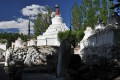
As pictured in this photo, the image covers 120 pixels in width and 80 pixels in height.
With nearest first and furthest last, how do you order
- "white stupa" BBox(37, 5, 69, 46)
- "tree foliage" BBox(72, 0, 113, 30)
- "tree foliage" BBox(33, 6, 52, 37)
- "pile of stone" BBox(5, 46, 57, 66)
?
"pile of stone" BBox(5, 46, 57, 66) < "tree foliage" BBox(72, 0, 113, 30) < "white stupa" BBox(37, 5, 69, 46) < "tree foliage" BBox(33, 6, 52, 37)

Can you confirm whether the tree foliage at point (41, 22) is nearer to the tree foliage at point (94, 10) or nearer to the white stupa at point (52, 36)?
the white stupa at point (52, 36)

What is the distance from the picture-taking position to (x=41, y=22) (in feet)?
286

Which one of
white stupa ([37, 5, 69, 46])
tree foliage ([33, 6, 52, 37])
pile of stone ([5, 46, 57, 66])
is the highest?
tree foliage ([33, 6, 52, 37])

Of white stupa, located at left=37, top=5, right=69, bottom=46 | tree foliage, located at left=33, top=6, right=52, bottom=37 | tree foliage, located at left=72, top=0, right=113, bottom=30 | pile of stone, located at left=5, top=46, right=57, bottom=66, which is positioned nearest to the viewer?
pile of stone, located at left=5, top=46, right=57, bottom=66

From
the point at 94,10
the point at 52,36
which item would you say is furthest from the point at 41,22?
the point at 94,10

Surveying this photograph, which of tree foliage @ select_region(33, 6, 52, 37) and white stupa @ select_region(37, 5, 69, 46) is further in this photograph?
tree foliage @ select_region(33, 6, 52, 37)

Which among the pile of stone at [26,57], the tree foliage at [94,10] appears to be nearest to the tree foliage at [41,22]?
the tree foliage at [94,10]

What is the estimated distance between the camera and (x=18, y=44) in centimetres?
5294

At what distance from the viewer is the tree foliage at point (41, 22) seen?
86.4 metres

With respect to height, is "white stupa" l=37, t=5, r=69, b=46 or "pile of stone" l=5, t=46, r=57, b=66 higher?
"white stupa" l=37, t=5, r=69, b=46

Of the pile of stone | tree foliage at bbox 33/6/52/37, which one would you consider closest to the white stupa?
tree foliage at bbox 33/6/52/37

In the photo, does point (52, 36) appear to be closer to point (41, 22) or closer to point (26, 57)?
point (41, 22)

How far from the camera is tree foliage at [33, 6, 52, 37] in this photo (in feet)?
283

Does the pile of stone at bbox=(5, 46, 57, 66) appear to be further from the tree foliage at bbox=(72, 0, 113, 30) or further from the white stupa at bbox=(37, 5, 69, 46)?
the white stupa at bbox=(37, 5, 69, 46)
